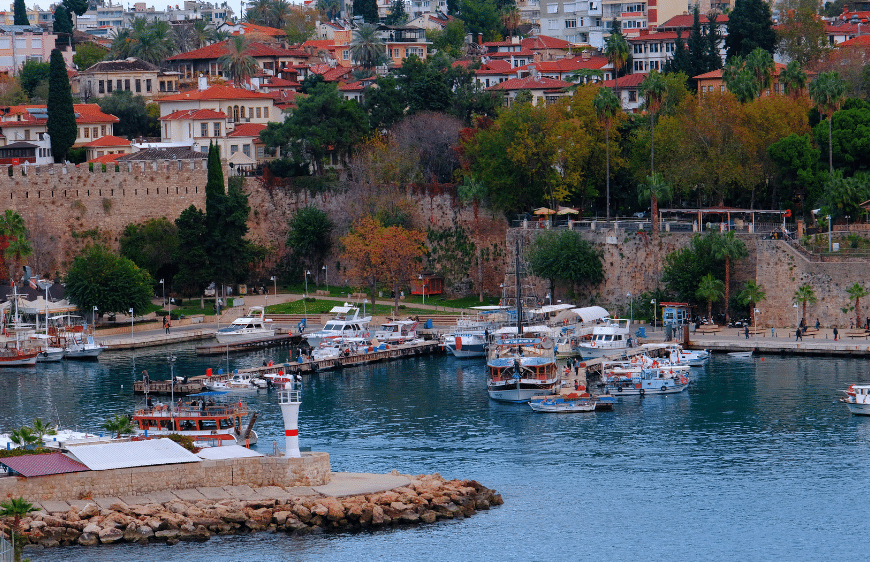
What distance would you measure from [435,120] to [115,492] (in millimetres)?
49478

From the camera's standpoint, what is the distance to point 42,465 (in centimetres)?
4700

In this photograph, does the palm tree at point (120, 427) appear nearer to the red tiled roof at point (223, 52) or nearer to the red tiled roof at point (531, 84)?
the red tiled roof at point (531, 84)

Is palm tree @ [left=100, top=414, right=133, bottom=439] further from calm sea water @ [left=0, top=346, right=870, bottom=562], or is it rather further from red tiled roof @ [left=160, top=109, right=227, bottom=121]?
red tiled roof @ [left=160, top=109, right=227, bottom=121]

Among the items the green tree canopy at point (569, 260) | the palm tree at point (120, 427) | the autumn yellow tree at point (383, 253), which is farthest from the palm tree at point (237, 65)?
the palm tree at point (120, 427)

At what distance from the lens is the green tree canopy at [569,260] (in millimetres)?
82125

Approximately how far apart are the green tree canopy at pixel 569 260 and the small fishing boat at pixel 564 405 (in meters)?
19.0

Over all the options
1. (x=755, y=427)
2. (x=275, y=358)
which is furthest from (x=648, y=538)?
(x=275, y=358)

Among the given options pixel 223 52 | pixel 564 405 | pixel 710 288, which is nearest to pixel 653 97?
pixel 710 288

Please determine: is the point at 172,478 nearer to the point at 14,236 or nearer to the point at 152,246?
the point at 14,236

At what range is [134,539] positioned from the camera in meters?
45.1

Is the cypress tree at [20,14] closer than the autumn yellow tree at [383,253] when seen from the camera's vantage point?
No

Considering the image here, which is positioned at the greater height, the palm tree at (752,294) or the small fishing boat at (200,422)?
the palm tree at (752,294)

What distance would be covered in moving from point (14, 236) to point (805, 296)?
4116cm

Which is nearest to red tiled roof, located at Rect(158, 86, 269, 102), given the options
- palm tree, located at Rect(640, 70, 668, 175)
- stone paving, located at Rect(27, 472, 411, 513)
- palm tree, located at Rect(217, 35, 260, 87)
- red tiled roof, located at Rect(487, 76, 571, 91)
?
palm tree, located at Rect(217, 35, 260, 87)
